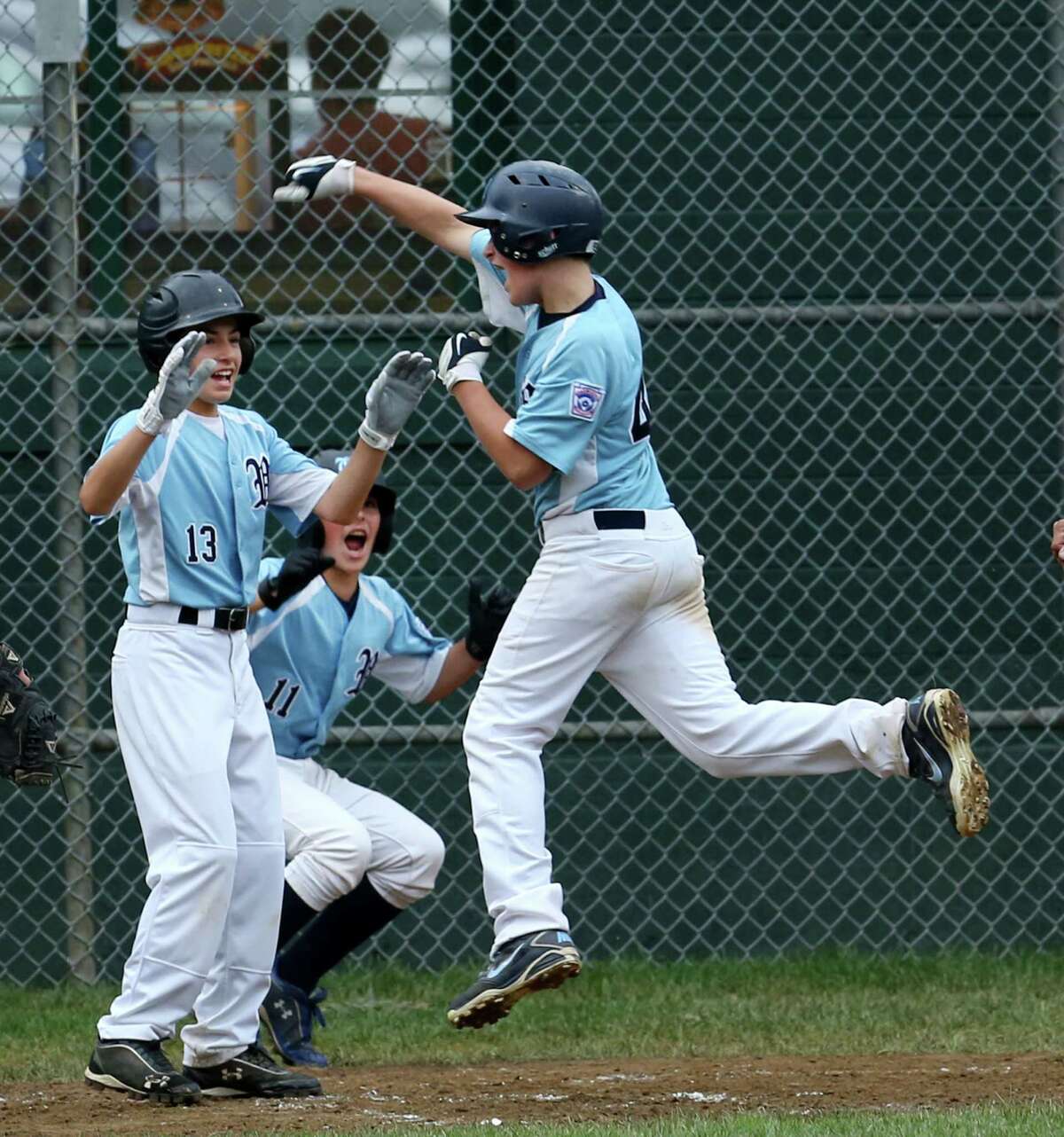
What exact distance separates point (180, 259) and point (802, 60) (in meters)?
2.36

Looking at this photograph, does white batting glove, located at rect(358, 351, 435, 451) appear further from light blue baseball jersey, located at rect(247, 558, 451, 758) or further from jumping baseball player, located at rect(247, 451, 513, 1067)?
light blue baseball jersey, located at rect(247, 558, 451, 758)

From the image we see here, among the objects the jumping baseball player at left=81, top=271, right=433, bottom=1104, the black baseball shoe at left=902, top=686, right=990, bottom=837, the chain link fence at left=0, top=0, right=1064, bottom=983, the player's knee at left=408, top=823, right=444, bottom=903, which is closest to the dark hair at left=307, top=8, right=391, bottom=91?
the chain link fence at left=0, top=0, right=1064, bottom=983

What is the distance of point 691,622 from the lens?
4680 millimetres

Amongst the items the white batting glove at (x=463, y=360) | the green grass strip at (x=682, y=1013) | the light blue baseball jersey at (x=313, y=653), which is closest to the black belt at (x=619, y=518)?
the white batting glove at (x=463, y=360)

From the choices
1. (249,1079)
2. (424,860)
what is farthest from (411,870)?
(249,1079)

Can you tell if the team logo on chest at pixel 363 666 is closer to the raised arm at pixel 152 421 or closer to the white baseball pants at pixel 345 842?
the white baseball pants at pixel 345 842

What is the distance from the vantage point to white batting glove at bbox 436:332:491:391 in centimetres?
450

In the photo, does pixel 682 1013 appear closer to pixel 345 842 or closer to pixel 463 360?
pixel 345 842

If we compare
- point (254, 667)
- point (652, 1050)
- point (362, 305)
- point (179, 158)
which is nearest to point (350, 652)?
point (254, 667)

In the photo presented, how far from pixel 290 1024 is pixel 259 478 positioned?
1490 millimetres

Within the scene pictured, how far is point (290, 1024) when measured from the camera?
16.8 feet

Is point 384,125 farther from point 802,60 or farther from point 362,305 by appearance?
point 802,60

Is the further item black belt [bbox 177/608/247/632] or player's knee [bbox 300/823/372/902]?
player's knee [bbox 300/823/372/902]

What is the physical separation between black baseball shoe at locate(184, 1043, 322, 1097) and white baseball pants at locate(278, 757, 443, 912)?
0.58 meters
